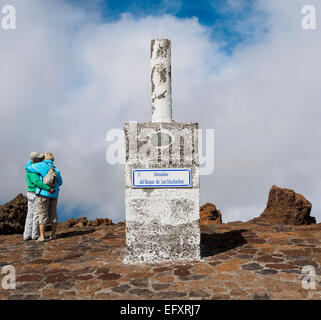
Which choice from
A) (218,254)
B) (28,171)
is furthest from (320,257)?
(28,171)

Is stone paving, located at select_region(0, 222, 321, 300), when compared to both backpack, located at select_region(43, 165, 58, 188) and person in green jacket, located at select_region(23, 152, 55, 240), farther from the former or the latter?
backpack, located at select_region(43, 165, 58, 188)

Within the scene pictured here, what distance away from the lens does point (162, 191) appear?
24.1 ft

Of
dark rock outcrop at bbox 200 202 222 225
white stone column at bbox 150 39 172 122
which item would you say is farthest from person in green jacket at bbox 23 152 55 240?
dark rock outcrop at bbox 200 202 222 225

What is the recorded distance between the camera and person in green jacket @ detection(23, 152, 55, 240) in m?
9.44

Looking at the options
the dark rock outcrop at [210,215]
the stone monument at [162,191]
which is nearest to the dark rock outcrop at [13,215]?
the dark rock outcrop at [210,215]

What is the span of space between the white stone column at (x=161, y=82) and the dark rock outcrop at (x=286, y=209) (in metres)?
6.18

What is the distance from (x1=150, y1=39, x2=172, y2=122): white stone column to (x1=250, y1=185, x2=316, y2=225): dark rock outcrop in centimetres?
618

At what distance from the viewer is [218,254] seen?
26.3ft

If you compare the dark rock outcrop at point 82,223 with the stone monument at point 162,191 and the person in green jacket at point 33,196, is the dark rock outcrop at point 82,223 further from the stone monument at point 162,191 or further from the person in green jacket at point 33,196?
the stone monument at point 162,191

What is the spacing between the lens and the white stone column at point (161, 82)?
299 inches

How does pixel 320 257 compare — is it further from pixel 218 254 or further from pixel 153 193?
pixel 153 193

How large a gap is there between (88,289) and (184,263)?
1.91 metres

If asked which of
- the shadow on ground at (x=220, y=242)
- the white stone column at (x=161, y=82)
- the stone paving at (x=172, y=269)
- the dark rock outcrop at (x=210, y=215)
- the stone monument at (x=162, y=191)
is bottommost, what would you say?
the stone paving at (x=172, y=269)

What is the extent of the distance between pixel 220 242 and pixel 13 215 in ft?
20.2
